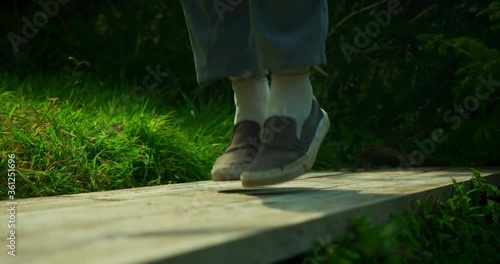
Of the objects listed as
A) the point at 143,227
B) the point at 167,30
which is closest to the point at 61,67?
the point at 167,30

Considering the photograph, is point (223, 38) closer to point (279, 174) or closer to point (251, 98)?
point (251, 98)

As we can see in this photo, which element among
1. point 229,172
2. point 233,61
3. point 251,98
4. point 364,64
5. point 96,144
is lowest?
point 364,64

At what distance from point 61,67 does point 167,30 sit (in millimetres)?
715

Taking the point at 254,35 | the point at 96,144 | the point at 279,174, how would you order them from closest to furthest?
the point at 279,174
the point at 254,35
the point at 96,144

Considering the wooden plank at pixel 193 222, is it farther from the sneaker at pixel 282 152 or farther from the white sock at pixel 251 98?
the white sock at pixel 251 98

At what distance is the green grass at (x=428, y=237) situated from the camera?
121 cm

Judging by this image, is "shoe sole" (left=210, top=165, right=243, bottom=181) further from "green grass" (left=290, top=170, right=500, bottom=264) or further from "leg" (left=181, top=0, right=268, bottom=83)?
"green grass" (left=290, top=170, right=500, bottom=264)

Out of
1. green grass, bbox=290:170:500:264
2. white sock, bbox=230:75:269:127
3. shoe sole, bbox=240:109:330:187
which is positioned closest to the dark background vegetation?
green grass, bbox=290:170:500:264

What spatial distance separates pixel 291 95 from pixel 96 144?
1.15 m

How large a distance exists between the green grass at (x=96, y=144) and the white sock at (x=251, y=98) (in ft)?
2.32

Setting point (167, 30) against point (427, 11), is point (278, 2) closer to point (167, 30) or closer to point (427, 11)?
point (427, 11)

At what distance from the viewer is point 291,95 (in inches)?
71.0

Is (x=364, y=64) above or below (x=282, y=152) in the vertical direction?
below

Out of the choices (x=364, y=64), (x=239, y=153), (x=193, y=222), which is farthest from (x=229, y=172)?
(x=364, y=64)
